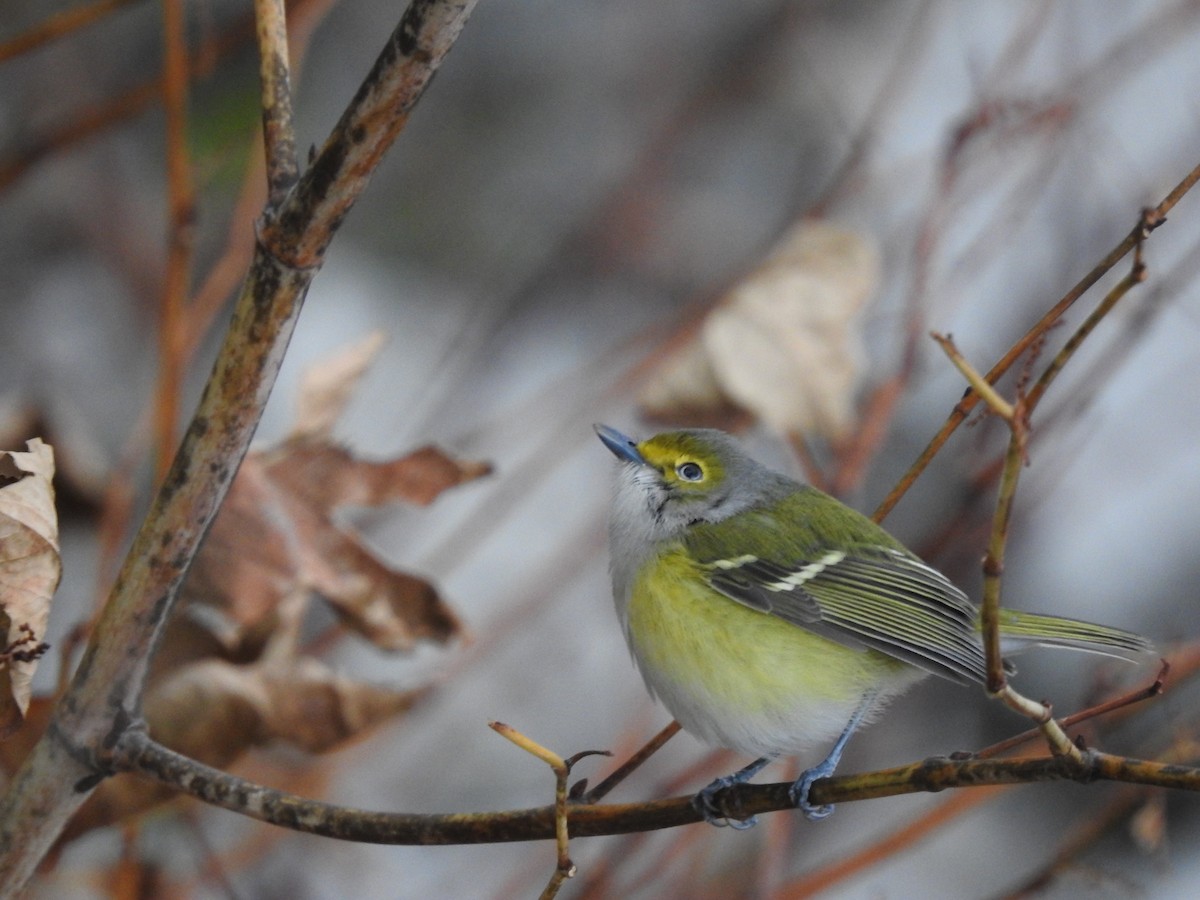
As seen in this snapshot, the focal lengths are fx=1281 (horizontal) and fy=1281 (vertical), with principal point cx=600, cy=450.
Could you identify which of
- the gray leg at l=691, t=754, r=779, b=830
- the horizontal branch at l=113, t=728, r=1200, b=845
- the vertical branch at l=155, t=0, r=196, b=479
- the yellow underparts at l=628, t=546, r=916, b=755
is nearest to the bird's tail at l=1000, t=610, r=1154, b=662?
the yellow underparts at l=628, t=546, r=916, b=755

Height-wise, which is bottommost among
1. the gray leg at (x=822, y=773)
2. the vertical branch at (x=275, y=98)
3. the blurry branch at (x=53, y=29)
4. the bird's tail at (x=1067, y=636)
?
the gray leg at (x=822, y=773)

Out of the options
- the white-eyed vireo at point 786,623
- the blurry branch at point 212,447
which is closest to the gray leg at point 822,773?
the white-eyed vireo at point 786,623

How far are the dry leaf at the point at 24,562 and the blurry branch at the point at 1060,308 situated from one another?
98 centimetres

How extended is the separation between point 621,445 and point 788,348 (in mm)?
349

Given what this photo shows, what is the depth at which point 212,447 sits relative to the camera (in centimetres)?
146

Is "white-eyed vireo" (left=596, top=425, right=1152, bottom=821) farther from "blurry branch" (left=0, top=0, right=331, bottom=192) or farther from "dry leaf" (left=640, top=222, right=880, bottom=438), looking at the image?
"blurry branch" (left=0, top=0, right=331, bottom=192)

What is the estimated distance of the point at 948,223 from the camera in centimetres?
275

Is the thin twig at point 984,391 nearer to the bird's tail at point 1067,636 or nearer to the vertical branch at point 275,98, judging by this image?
the vertical branch at point 275,98

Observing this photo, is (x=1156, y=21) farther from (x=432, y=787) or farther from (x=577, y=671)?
(x=432, y=787)

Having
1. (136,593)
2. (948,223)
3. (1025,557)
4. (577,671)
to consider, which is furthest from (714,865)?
(136,593)

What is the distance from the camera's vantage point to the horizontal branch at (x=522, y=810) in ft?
3.77

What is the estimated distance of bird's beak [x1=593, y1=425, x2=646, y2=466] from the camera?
2.32m

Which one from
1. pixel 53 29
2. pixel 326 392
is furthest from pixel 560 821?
pixel 53 29

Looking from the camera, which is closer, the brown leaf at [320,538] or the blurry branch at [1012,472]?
the blurry branch at [1012,472]
